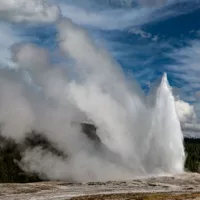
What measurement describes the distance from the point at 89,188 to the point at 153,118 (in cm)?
4126

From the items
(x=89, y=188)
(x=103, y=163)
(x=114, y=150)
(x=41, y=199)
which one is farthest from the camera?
(x=114, y=150)

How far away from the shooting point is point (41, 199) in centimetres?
8800

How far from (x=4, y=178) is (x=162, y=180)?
9007cm

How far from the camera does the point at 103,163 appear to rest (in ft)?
492

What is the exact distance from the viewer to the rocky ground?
294ft

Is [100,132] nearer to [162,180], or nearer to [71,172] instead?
[71,172]

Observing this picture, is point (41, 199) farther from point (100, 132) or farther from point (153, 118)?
point (100, 132)

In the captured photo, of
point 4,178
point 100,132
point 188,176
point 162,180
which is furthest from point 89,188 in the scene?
point 4,178

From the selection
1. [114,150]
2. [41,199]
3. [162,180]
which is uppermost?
[114,150]

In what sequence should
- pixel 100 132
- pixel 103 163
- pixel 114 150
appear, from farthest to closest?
pixel 100 132 → pixel 114 150 → pixel 103 163

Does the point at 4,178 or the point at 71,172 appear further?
the point at 4,178

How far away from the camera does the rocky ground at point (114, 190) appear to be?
89.8m

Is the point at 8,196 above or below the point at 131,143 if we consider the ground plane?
below

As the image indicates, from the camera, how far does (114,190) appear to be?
100750mm
